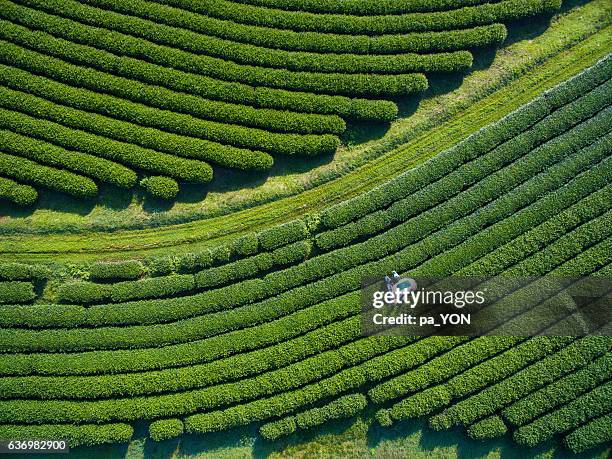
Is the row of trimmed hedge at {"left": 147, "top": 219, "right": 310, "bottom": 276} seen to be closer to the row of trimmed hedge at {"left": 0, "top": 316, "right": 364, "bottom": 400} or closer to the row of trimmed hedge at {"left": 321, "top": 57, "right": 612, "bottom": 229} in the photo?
the row of trimmed hedge at {"left": 321, "top": 57, "right": 612, "bottom": 229}

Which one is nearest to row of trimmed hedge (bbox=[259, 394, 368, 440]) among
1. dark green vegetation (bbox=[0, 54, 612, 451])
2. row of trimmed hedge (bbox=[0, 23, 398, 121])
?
dark green vegetation (bbox=[0, 54, 612, 451])

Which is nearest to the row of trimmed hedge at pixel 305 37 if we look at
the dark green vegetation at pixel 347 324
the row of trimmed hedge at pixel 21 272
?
the dark green vegetation at pixel 347 324

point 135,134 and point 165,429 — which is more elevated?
point 135,134

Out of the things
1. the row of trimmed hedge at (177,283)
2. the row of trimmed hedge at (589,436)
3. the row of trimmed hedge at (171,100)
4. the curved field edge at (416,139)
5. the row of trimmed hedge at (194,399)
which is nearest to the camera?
the row of trimmed hedge at (589,436)

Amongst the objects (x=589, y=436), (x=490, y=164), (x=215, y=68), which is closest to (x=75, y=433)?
(x=215, y=68)

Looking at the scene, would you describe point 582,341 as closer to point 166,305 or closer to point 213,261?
point 213,261

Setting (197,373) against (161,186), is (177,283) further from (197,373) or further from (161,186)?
(161,186)

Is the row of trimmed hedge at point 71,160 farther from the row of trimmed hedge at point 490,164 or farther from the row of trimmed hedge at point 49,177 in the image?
the row of trimmed hedge at point 490,164
